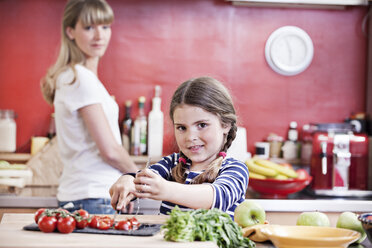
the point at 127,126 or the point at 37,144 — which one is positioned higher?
the point at 127,126

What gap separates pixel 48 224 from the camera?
1.19 metres

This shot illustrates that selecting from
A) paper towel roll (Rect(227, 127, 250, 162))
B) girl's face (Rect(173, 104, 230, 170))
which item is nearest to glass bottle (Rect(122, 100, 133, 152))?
paper towel roll (Rect(227, 127, 250, 162))

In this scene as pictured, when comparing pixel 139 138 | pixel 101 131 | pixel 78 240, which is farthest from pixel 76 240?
pixel 139 138

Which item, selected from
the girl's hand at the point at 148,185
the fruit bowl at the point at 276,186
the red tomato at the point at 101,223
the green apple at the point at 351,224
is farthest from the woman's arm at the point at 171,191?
the fruit bowl at the point at 276,186

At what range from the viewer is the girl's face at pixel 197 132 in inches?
60.6

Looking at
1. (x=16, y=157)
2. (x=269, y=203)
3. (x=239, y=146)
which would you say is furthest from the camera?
(x=16, y=157)

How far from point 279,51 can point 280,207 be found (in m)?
1.45

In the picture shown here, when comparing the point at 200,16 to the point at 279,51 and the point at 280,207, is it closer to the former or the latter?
the point at 279,51

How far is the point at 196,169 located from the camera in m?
1.62

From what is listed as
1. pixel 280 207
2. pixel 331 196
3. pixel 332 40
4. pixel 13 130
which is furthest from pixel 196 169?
pixel 332 40

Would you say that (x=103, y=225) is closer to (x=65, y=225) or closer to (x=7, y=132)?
(x=65, y=225)

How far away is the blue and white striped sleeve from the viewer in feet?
4.53

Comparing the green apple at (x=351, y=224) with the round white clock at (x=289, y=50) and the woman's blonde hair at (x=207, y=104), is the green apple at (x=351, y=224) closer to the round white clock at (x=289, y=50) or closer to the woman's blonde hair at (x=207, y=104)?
the woman's blonde hair at (x=207, y=104)

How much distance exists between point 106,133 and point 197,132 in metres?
0.52
